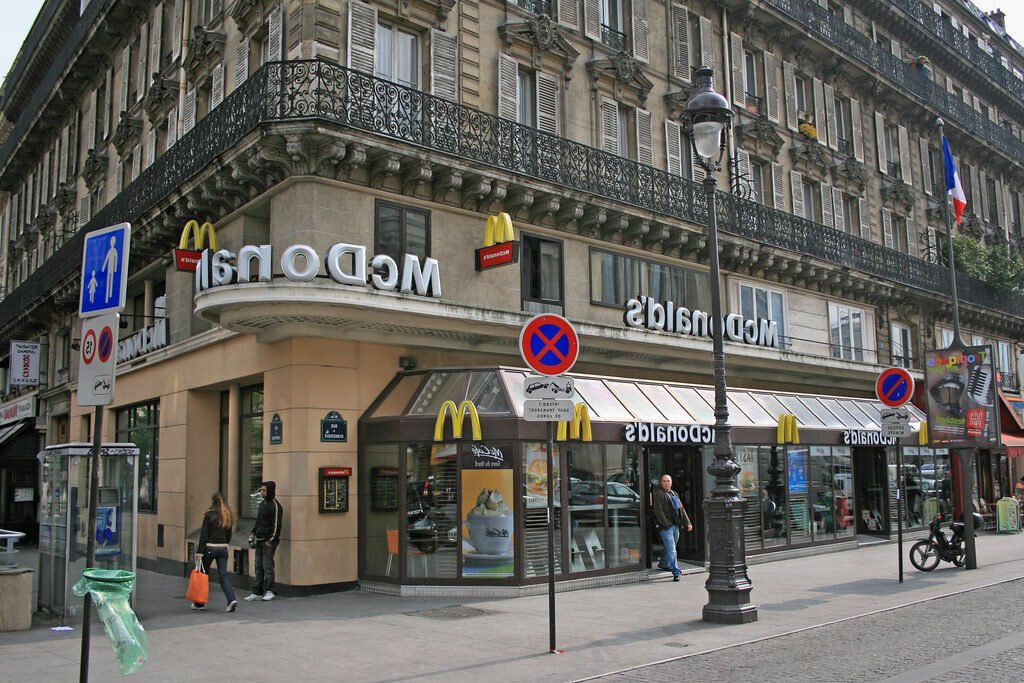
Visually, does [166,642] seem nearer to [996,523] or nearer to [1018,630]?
[1018,630]

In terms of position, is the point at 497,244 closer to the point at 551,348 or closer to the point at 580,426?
the point at 580,426

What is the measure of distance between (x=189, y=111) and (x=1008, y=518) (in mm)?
23711

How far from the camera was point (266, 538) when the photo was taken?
46.1ft

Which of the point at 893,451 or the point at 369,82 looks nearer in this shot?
the point at 369,82

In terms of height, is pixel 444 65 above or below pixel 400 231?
above

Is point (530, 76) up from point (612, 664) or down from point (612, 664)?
up

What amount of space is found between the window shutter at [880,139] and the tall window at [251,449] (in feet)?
72.0

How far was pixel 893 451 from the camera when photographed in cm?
2409

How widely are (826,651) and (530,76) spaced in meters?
12.9

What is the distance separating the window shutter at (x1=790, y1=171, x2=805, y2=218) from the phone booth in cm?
1882

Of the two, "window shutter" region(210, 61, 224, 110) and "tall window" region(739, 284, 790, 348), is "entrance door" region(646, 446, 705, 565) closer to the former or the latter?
"tall window" region(739, 284, 790, 348)

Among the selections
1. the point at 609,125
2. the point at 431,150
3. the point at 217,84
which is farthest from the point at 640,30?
the point at 217,84

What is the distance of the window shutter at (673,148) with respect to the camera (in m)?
21.3

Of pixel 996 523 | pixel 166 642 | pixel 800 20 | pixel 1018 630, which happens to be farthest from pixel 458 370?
pixel 996 523
